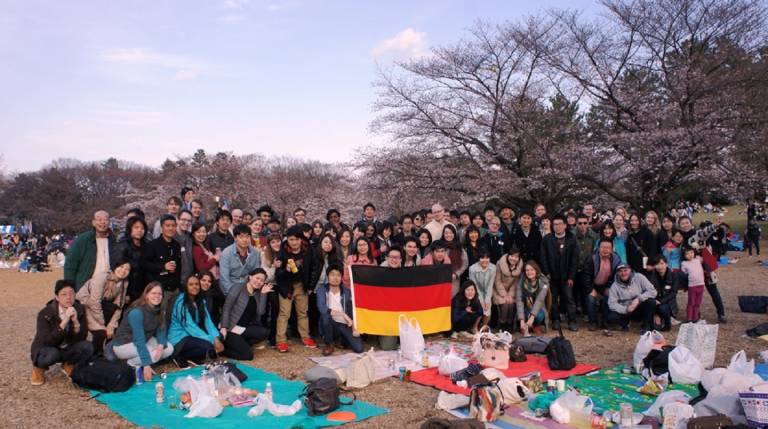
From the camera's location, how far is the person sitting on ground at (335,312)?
7531 millimetres

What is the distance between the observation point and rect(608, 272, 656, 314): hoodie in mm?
8039

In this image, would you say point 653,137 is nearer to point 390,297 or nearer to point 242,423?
point 390,297

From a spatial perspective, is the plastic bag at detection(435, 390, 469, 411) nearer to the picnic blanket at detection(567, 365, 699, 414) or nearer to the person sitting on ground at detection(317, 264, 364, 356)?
the picnic blanket at detection(567, 365, 699, 414)

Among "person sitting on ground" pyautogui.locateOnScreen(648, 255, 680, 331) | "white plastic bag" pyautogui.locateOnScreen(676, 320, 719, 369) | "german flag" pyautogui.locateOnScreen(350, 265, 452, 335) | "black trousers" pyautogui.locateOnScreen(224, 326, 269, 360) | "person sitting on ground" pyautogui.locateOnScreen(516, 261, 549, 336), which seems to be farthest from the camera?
"person sitting on ground" pyautogui.locateOnScreen(648, 255, 680, 331)

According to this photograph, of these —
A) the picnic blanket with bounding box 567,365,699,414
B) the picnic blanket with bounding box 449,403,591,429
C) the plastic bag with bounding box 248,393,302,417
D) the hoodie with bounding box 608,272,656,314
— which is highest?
the hoodie with bounding box 608,272,656,314

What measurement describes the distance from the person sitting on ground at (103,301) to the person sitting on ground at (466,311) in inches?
182

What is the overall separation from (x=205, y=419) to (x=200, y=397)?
26 cm

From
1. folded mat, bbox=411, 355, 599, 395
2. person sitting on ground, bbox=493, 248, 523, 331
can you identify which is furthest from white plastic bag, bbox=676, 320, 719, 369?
person sitting on ground, bbox=493, 248, 523, 331

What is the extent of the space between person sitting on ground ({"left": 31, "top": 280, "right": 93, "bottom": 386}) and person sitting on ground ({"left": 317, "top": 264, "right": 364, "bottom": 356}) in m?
2.89

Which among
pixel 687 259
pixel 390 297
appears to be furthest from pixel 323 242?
pixel 687 259

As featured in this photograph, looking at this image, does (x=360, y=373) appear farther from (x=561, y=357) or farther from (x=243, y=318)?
(x=561, y=357)

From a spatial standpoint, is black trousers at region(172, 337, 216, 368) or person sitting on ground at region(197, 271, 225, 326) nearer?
black trousers at region(172, 337, 216, 368)

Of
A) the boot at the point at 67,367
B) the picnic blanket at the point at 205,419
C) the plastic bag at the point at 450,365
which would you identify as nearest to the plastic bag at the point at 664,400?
the plastic bag at the point at 450,365

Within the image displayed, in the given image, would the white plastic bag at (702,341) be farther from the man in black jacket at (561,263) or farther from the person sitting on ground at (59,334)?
the person sitting on ground at (59,334)
